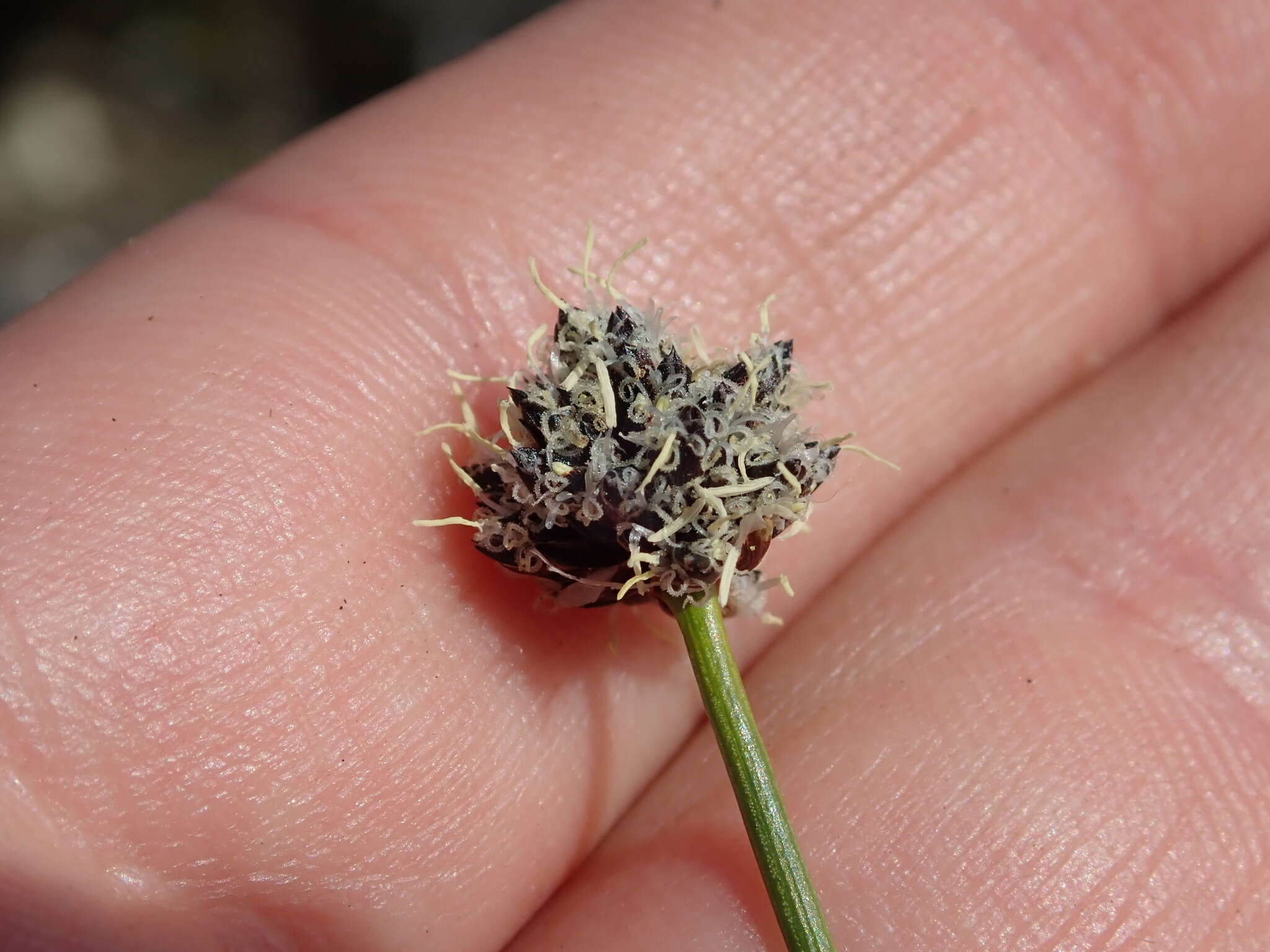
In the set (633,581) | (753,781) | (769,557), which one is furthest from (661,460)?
(769,557)

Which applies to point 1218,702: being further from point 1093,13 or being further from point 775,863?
point 1093,13

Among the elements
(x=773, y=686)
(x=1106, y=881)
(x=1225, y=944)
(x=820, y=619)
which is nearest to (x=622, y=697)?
(x=773, y=686)

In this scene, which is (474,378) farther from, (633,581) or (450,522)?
(633,581)

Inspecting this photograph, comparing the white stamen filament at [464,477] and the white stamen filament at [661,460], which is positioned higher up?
the white stamen filament at [464,477]

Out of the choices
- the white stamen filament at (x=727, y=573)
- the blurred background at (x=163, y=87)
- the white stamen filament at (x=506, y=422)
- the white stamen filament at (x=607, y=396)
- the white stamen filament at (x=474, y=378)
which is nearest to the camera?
the white stamen filament at (x=727, y=573)

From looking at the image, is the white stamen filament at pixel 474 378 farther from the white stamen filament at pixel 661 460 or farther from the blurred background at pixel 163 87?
the blurred background at pixel 163 87

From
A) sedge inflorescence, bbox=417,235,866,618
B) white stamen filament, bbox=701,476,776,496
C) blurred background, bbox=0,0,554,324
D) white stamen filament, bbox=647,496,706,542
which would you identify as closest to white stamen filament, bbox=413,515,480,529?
sedge inflorescence, bbox=417,235,866,618

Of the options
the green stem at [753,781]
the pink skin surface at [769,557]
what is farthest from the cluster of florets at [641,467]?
the pink skin surface at [769,557]

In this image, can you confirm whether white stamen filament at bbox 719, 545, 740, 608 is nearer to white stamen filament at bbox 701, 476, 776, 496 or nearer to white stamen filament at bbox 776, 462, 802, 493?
white stamen filament at bbox 701, 476, 776, 496
